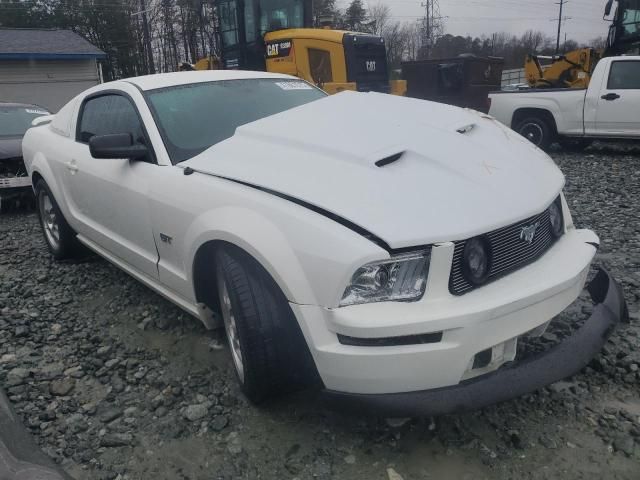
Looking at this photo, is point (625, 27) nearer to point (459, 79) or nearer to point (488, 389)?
point (459, 79)

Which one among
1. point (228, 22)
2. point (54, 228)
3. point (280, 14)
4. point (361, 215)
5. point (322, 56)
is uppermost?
point (280, 14)

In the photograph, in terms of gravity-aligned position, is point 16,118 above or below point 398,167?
below

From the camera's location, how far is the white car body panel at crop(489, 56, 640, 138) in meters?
8.84

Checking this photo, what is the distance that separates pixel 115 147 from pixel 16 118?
6461 mm

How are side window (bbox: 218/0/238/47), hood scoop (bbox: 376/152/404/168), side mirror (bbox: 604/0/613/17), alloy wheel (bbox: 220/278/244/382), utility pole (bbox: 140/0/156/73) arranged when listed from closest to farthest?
hood scoop (bbox: 376/152/404/168), alloy wheel (bbox: 220/278/244/382), side window (bbox: 218/0/238/47), side mirror (bbox: 604/0/613/17), utility pole (bbox: 140/0/156/73)

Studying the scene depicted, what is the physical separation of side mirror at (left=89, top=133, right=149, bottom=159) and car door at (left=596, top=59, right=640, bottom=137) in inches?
329

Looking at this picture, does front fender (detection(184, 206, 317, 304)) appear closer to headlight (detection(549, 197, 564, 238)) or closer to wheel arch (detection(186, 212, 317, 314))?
wheel arch (detection(186, 212, 317, 314))

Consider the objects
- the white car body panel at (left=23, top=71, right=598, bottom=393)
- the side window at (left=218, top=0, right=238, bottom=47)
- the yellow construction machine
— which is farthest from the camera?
the yellow construction machine

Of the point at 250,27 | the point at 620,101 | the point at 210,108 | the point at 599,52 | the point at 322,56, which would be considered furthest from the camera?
the point at 599,52

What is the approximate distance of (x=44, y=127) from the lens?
4.94 m

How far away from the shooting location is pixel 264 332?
7.42ft

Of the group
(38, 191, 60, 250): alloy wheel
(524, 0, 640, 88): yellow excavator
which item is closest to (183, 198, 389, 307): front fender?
(38, 191, 60, 250): alloy wheel

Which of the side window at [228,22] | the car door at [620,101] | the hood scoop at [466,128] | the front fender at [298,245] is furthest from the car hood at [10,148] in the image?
the car door at [620,101]

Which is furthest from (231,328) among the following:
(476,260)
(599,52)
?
(599,52)
